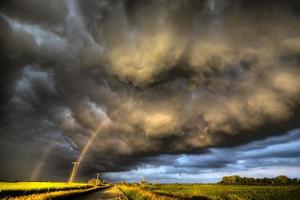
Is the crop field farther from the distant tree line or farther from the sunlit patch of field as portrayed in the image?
the distant tree line

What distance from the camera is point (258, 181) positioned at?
185 metres

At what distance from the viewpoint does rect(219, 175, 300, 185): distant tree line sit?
172 m

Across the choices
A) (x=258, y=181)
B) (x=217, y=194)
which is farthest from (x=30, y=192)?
(x=258, y=181)

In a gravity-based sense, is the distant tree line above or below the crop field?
above

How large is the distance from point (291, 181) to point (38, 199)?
19878 cm

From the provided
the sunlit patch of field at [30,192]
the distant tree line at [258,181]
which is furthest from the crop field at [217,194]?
the distant tree line at [258,181]

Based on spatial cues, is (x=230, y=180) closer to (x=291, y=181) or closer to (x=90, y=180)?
(x=291, y=181)

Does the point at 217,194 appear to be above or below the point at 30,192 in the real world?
above

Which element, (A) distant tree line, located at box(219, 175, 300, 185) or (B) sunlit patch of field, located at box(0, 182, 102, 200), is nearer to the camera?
(B) sunlit patch of field, located at box(0, 182, 102, 200)

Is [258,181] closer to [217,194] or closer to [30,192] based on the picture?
[217,194]

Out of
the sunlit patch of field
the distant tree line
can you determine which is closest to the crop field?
the sunlit patch of field

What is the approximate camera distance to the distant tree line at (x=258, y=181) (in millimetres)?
172062

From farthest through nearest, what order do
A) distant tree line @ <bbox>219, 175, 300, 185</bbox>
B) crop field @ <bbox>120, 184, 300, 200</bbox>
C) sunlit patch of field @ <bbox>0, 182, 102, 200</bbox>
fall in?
distant tree line @ <bbox>219, 175, 300, 185</bbox> < crop field @ <bbox>120, 184, 300, 200</bbox> < sunlit patch of field @ <bbox>0, 182, 102, 200</bbox>

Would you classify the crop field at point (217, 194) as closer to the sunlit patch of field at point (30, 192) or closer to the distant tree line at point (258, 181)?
the sunlit patch of field at point (30, 192)
